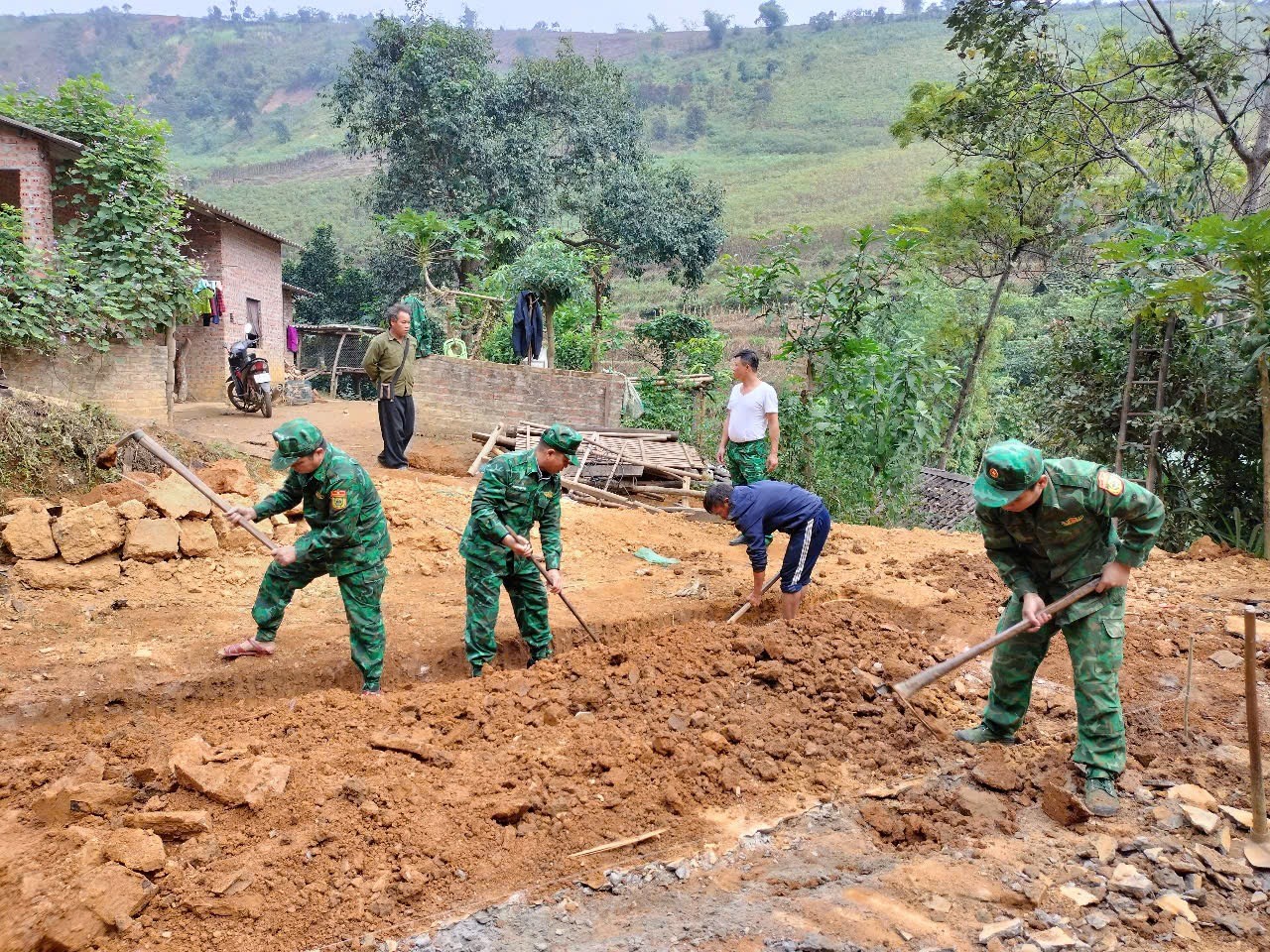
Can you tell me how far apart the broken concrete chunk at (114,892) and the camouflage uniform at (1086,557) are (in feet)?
11.2

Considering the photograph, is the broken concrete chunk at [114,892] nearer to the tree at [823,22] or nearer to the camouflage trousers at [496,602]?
the camouflage trousers at [496,602]

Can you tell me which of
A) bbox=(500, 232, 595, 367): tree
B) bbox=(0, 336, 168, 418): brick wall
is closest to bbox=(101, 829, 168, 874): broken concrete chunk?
bbox=(0, 336, 168, 418): brick wall

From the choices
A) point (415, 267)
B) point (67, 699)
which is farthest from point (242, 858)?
point (415, 267)

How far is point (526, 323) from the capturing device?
1236 centimetres

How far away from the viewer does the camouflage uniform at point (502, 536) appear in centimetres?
495

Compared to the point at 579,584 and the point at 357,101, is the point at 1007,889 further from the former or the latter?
the point at 357,101

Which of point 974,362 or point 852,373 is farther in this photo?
point 974,362

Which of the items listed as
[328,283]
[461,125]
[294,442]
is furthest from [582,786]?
[328,283]

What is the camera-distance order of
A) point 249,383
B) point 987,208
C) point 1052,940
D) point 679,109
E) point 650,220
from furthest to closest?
1. point 679,109
2. point 650,220
3. point 987,208
4. point 249,383
5. point 1052,940

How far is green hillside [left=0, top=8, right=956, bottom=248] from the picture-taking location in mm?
42406

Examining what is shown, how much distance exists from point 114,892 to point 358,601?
1999mm

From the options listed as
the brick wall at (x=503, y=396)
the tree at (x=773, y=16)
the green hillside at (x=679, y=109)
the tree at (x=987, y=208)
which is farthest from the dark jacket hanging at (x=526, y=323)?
the tree at (x=773, y=16)

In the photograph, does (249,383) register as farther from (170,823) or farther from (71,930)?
(71,930)

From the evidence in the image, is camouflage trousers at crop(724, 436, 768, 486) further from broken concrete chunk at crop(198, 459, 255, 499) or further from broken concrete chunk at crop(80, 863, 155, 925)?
broken concrete chunk at crop(80, 863, 155, 925)
